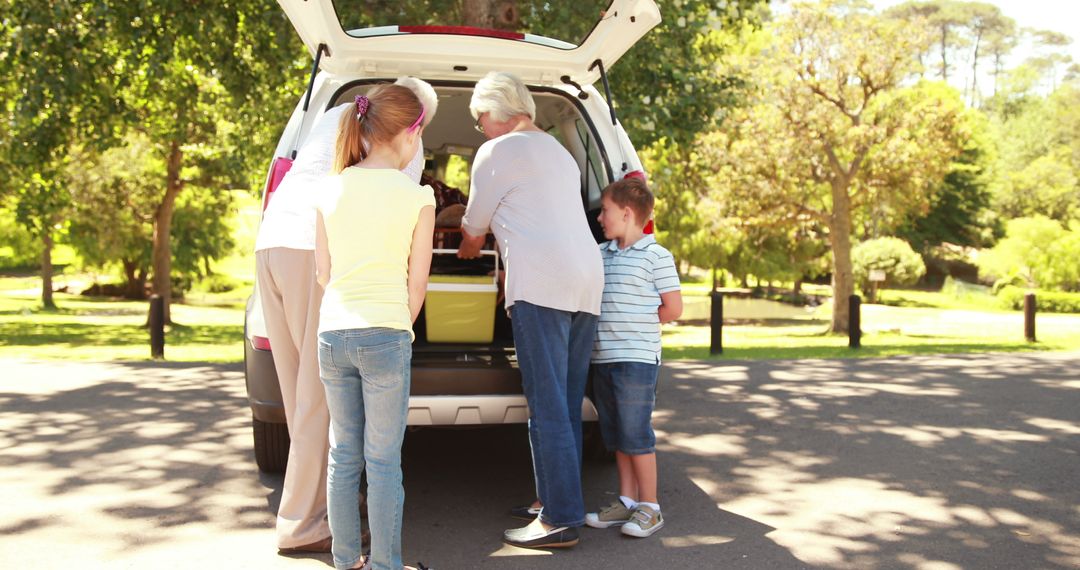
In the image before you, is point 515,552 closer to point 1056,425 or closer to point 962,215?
point 1056,425

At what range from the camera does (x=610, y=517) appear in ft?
14.5

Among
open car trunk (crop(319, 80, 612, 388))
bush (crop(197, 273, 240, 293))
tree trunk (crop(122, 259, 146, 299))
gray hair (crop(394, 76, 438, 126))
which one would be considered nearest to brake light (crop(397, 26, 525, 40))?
open car trunk (crop(319, 80, 612, 388))

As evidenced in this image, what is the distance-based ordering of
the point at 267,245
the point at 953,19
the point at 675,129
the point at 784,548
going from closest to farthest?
1. the point at 267,245
2. the point at 784,548
3. the point at 675,129
4. the point at 953,19

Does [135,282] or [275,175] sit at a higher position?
[275,175]

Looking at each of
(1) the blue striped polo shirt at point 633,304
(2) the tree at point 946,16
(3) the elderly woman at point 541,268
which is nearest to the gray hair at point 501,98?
(3) the elderly woman at point 541,268

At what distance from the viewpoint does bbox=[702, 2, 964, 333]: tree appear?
832 inches

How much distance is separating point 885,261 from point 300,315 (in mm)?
39630

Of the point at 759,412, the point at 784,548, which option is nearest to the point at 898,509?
the point at 784,548

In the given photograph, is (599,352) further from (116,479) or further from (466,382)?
(116,479)

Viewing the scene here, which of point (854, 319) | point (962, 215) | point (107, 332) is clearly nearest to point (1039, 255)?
point (962, 215)

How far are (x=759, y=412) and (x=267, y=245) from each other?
4.60m

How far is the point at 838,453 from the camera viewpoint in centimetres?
595

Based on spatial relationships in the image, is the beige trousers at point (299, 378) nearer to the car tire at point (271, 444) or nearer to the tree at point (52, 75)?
the car tire at point (271, 444)

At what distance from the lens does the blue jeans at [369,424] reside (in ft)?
10.8
